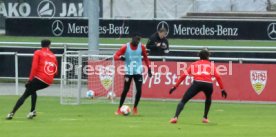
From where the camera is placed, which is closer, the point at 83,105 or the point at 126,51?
the point at 126,51

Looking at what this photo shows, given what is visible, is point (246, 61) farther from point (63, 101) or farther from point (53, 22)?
point (53, 22)

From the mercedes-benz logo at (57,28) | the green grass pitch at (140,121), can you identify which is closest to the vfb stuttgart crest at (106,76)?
the green grass pitch at (140,121)

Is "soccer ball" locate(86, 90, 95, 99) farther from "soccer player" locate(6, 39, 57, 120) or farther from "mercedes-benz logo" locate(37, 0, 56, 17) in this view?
"mercedes-benz logo" locate(37, 0, 56, 17)

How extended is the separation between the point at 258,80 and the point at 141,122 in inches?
283

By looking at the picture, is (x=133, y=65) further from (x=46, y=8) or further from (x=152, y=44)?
(x=46, y=8)

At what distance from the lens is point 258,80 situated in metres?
24.2

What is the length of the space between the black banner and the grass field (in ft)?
45.4

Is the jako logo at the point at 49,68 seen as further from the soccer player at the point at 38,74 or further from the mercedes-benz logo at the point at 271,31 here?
the mercedes-benz logo at the point at 271,31

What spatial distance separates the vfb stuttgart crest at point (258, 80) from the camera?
24219mm

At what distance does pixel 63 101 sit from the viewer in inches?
929

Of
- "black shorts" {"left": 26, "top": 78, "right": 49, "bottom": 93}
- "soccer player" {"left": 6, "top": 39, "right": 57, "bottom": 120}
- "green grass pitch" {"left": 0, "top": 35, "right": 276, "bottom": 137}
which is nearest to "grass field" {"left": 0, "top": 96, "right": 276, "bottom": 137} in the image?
"green grass pitch" {"left": 0, "top": 35, "right": 276, "bottom": 137}

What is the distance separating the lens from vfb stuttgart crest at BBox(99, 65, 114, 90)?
79.7 ft

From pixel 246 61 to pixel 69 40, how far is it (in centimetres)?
1441

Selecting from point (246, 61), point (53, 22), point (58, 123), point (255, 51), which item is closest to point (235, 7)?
point (53, 22)
